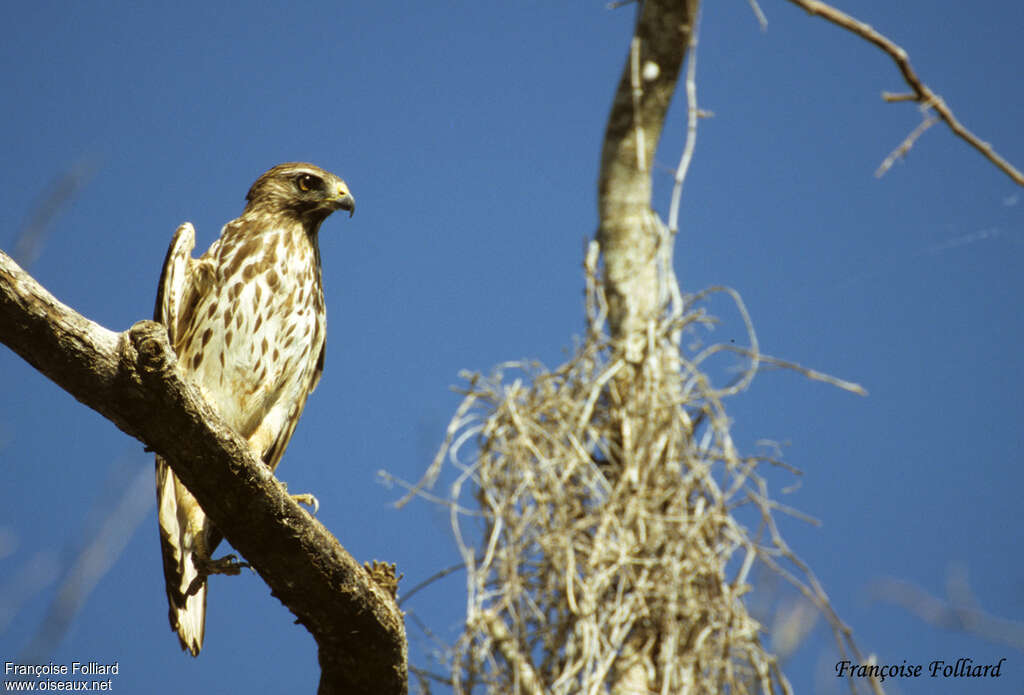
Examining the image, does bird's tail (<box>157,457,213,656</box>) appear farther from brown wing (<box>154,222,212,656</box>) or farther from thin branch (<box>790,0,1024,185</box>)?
thin branch (<box>790,0,1024,185</box>)

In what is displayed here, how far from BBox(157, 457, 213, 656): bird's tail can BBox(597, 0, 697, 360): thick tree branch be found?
179cm

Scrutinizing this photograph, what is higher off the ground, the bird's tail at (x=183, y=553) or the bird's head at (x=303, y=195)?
the bird's head at (x=303, y=195)

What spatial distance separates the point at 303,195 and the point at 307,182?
59 mm

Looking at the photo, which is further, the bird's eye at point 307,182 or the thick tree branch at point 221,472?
the bird's eye at point 307,182

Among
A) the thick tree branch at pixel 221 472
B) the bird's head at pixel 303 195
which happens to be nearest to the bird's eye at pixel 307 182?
the bird's head at pixel 303 195

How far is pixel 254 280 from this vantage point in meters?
3.25

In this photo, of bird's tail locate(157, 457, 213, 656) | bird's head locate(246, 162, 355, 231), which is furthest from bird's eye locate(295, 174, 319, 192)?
bird's tail locate(157, 457, 213, 656)

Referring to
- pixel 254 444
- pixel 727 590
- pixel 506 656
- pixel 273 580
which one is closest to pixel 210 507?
pixel 273 580

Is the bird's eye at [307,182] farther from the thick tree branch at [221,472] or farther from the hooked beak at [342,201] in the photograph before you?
the thick tree branch at [221,472]

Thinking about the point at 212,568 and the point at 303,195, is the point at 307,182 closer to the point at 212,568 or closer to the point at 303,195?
the point at 303,195

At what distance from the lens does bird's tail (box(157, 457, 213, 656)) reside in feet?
9.70

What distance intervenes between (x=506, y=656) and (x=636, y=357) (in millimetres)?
1214

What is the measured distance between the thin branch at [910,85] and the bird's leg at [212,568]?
198 centimetres

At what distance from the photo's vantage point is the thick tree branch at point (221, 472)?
190cm
